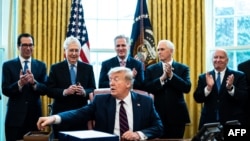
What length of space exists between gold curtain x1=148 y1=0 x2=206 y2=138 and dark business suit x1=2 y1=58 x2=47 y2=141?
7.30 feet

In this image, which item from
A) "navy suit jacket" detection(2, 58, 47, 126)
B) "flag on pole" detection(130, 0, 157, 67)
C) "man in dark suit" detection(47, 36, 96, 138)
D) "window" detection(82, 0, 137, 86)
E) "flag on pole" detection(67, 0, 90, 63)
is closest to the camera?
"man in dark suit" detection(47, 36, 96, 138)

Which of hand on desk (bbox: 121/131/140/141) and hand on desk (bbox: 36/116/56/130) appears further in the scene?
hand on desk (bbox: 121/131/140/141)

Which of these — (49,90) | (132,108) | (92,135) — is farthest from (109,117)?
(49,90)

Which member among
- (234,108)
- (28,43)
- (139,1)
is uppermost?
(139,1)

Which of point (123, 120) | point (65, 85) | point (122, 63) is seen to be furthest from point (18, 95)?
point (123, 120)

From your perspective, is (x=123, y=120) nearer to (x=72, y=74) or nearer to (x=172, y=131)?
(x=72, y=74)

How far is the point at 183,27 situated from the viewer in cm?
636

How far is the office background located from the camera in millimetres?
6223

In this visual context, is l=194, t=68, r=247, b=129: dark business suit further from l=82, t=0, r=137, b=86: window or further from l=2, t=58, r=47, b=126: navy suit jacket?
l=82, t=0, r=137, b=86: window

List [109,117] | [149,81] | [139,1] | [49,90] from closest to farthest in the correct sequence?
[109,117] < [49,90] < [149,81] < [139,1]

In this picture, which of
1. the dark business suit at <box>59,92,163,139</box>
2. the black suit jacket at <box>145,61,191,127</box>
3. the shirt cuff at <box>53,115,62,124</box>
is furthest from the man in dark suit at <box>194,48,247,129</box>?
the shirt cuff at <box>53,115,62,124</box>

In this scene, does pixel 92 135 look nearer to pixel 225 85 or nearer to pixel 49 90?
pixel 49 90

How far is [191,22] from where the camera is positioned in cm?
633

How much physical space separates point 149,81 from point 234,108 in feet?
3.38
